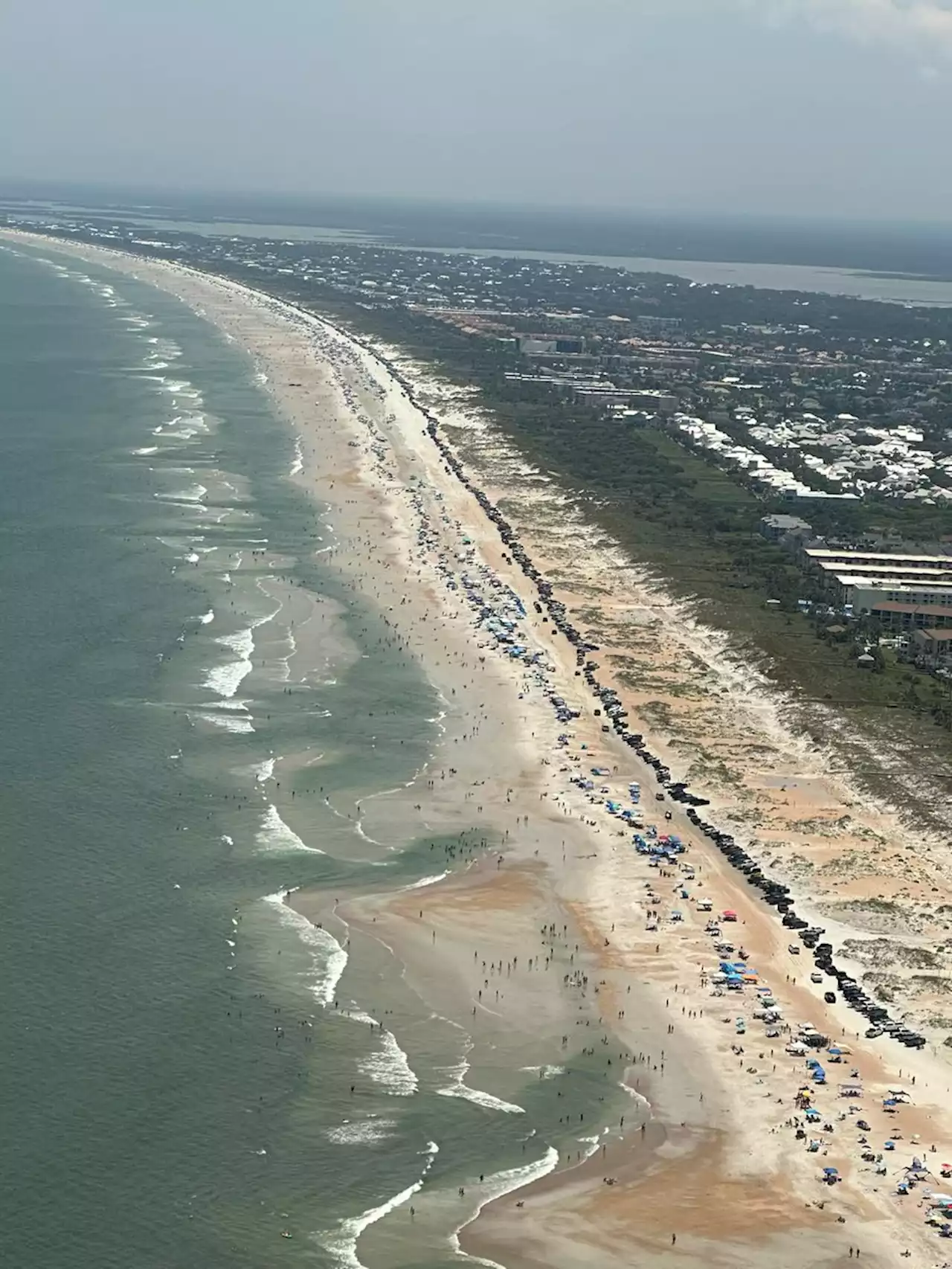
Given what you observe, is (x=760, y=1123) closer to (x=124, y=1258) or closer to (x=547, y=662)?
(x=124, y=1258)

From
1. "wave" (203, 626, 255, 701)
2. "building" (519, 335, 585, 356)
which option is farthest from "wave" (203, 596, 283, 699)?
"building" (519, 335, 585, 356)

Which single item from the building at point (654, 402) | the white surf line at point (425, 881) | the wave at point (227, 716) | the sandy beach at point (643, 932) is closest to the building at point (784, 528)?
the sandy beach at point (643, 932)

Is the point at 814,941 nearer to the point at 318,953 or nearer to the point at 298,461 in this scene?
the point at 318,953

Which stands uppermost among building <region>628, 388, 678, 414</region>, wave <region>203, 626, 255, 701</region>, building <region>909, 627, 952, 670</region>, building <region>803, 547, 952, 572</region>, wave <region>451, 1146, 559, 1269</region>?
building <region>628, 388, 678, 414</region>

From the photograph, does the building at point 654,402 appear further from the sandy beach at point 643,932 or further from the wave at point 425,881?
the wave at point 425,881

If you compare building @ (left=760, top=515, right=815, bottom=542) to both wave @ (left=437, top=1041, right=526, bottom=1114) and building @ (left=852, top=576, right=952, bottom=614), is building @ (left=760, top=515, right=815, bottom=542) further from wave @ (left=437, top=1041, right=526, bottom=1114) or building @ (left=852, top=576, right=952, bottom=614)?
wave @ (left=437, top=1041, right=526, bottom=1114)

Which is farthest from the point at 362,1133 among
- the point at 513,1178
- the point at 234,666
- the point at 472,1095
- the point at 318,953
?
the point at 234,666

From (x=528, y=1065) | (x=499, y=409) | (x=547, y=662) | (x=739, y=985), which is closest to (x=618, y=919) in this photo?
(x=739, y=985)
